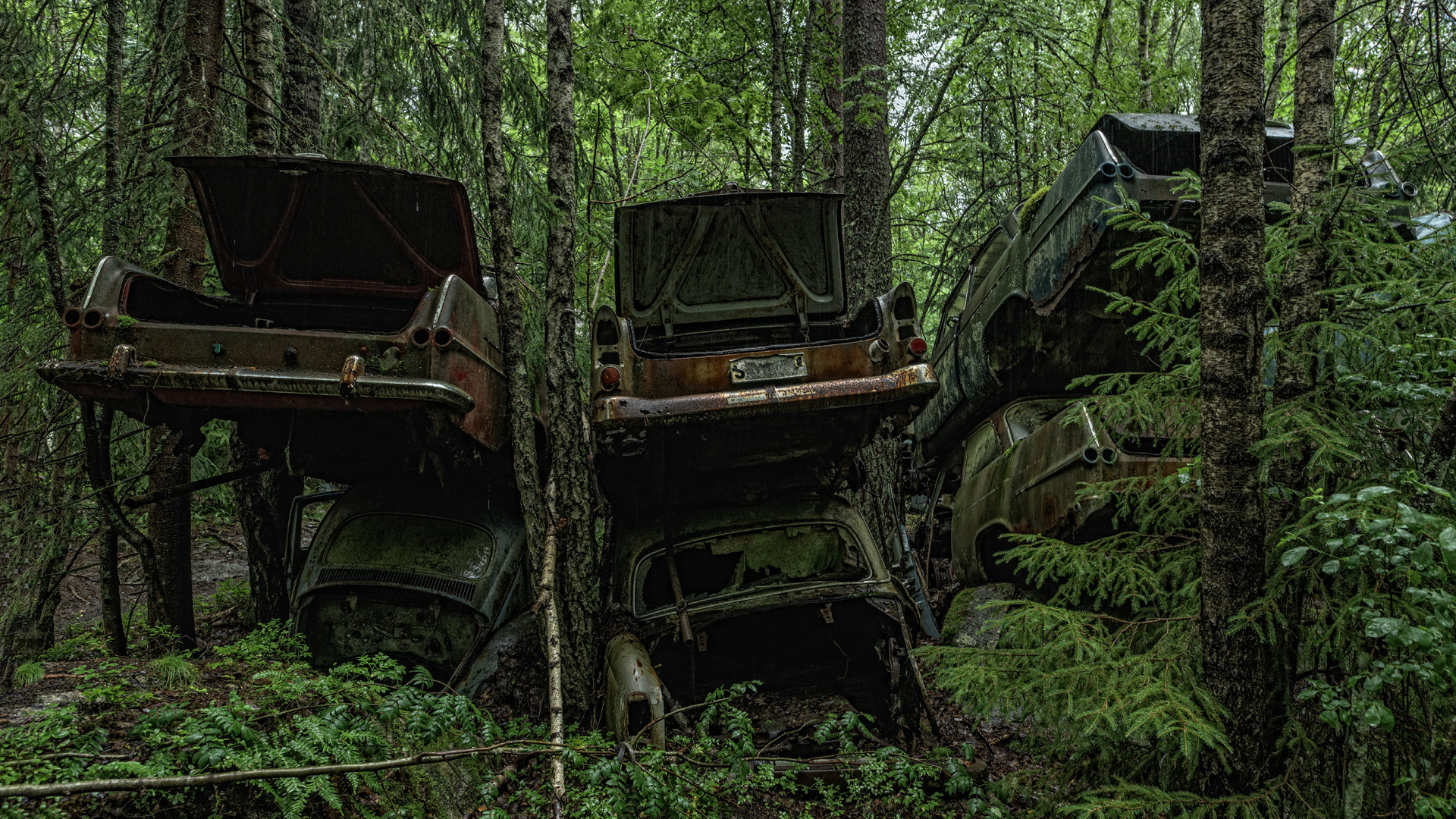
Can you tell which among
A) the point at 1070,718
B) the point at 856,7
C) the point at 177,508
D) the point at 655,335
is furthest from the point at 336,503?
the point at 856,7

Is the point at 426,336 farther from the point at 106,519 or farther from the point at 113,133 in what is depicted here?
the point at 113,133

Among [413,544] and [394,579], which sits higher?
[413,544]

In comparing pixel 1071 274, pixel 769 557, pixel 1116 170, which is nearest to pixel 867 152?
pixel 1071 274

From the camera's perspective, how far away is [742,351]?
512 centimetres

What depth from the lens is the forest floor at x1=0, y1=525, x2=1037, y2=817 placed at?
306 centimetres

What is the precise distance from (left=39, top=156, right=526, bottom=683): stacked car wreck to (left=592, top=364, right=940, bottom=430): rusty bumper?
3.26ft

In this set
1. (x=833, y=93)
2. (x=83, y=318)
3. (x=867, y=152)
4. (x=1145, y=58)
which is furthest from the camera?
(x=1145, y=58)

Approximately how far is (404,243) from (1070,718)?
5.01 metres

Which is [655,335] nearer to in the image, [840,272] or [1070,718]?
[840,272]

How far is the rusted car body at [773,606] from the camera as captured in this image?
475 centimetres

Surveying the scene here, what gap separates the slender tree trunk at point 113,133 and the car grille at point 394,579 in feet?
9.88

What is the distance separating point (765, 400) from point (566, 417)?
1.28 metres

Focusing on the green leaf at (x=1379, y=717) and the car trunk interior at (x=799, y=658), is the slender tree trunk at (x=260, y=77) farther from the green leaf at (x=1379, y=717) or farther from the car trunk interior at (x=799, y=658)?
the green leaf at (x=1379, y=717)

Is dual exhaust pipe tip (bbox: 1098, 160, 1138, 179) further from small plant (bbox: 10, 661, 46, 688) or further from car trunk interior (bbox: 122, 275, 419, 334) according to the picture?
small plant (bbox: 10, 661, 46, 688)
